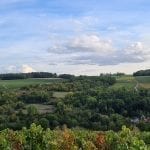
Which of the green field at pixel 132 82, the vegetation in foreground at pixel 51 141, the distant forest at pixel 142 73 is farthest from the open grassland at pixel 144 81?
the vegetation in foreground at pixel 51 141

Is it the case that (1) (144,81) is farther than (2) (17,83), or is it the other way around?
(2) (17,83)

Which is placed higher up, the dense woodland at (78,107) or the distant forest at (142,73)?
the distant forest at (142,73)

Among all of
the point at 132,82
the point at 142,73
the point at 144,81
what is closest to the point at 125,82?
the point at 132,82

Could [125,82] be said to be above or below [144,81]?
below

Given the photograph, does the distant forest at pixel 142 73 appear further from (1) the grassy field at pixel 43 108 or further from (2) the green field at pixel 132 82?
(1) the grassy field at pixel 43 108

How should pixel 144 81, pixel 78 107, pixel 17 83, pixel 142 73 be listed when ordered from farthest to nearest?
pixel 142 73
pixel 17 83
pixel 144 81
pixel 78 107

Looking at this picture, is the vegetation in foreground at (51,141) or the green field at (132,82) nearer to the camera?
the vegetation in foreground at (51,141)

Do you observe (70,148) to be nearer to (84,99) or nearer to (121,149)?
(121,149)

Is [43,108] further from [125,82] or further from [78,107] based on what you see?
[125,82]

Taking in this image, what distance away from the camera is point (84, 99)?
437 feet

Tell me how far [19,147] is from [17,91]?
96325 mm

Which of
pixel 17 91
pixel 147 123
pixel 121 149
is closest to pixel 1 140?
pixel 121 149

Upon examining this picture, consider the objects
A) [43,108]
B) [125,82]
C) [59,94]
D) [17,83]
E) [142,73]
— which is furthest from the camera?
[142,73]

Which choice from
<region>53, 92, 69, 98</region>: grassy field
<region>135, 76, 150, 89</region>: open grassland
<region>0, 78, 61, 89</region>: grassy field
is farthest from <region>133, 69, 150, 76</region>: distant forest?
<region>53, 92, 69, 98</region>: grassy field
